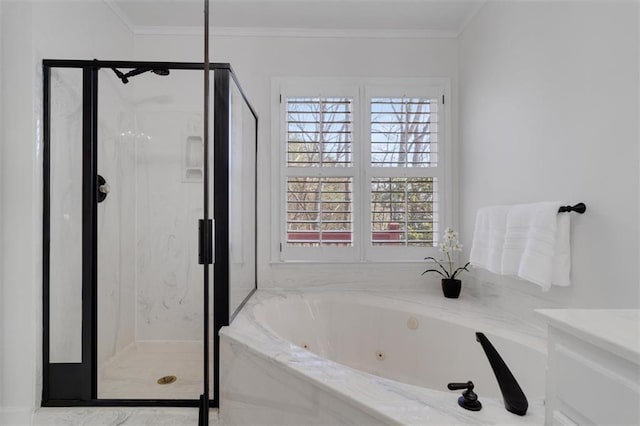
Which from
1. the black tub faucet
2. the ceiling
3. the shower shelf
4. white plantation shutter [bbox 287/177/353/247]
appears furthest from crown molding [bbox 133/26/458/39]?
the black tub faucet

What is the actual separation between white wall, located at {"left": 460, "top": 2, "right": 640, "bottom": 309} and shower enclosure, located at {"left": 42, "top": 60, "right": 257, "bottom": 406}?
4.39 feet

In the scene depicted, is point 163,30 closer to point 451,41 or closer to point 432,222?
point 451,41

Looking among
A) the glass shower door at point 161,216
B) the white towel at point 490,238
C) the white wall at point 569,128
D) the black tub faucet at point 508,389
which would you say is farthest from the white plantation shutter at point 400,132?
the black tub faucet at point 508,389

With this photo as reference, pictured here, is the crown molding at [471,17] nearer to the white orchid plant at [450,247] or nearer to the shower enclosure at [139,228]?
the white orchid plant at [450,247]

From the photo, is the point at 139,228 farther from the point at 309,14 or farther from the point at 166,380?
the point at 309,14

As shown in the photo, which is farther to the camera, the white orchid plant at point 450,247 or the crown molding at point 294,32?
the crown molding at point 294,32

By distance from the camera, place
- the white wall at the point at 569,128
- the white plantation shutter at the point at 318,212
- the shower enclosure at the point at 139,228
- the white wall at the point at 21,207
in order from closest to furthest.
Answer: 1. the white wall at the point at 569,128
2. the white wall at the point at 21,207
3. the shower enclosure at the point at 139,228
4. the white plantation shutter at the point at 318,212

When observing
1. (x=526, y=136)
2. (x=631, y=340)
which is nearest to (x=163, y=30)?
(x=526, y=136)

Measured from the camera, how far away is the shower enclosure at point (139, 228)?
151 cm

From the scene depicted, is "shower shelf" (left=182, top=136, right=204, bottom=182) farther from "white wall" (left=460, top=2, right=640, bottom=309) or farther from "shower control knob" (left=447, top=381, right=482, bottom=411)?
"shower control knob" (left=447, top=381, right=482, bottom=411)

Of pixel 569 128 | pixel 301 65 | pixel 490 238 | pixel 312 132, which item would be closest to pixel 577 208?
pixel 569 128

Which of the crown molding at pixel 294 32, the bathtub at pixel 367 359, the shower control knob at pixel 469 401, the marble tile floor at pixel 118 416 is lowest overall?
the marble tile floor at pixel 118 416

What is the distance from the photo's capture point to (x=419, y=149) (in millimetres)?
2334

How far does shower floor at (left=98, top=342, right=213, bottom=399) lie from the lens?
5.38ft
